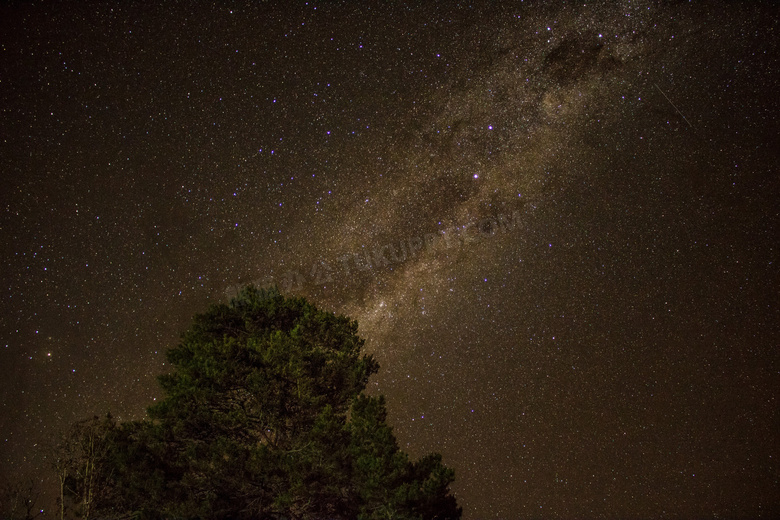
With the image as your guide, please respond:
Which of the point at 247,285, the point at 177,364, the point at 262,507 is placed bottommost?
the point at 262,507

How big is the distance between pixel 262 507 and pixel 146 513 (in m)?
2.14

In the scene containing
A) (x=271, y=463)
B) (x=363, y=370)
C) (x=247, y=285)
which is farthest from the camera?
(x=247, y=285)

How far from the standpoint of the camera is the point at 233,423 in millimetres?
9406

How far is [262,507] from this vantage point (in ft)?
30.8

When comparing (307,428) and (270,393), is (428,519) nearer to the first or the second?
(307,428)

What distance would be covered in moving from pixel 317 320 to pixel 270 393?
188 centimetres

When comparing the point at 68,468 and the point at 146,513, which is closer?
the point at 146,513

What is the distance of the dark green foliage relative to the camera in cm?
898

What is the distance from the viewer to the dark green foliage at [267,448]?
898 centimetres

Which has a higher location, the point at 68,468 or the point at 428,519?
the point at 68,468

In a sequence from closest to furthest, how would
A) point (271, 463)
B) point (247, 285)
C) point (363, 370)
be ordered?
point (271, 463), point (363, 370), point (247, 285)

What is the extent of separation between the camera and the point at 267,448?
9.09 m

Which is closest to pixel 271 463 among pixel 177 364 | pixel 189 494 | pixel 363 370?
pixel 189 494

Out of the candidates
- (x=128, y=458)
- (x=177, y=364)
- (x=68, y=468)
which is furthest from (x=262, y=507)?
(x=68, y=468)
